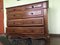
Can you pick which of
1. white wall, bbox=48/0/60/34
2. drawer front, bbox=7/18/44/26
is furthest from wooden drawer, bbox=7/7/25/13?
white wall, bbox=48/0/60/34

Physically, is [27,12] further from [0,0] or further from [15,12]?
[0,0]

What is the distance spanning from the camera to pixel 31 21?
379 cm

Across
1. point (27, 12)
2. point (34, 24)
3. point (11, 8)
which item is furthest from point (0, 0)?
point (34, 24)

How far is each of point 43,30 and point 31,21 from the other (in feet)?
1.31

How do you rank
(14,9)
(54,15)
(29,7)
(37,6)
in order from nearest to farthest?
1. (37,6)
2. (29,7)
3. (14,9)
4. (54,15)

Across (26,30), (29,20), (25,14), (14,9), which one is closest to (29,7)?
(25,14)

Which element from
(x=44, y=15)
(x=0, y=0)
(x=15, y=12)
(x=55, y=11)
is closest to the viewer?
(x=44, y=15)

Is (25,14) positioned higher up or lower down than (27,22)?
higher up

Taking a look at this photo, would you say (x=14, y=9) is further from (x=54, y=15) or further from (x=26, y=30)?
(x=54, y=15)

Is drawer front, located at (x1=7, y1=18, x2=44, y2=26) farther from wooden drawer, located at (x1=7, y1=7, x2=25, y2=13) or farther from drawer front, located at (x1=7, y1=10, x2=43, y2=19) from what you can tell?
wooden drawer, located at (x1=7, y1=7, x2=25, y2=13)

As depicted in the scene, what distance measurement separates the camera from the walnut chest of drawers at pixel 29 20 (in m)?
3.63

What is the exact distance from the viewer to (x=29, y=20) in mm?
3807

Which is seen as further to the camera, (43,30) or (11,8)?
(11,8)

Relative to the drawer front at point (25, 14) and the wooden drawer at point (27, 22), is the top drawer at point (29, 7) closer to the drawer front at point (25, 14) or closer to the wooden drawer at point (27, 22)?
the drawer front at point (25, 14)
